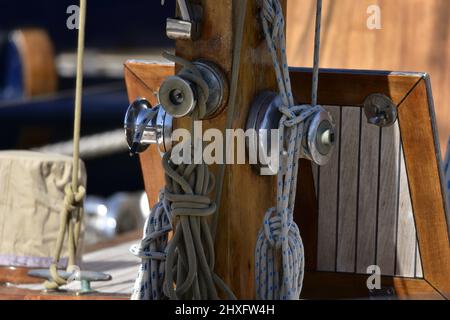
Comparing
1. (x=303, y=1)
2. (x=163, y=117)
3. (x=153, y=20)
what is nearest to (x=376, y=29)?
(x=303, y=1)

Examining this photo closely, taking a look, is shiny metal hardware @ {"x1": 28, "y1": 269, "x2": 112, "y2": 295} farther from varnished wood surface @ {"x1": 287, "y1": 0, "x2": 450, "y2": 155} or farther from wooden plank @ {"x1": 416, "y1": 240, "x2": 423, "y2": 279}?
varnished wood surface @ {"x1": 287, "y1": 0, "x2": 450, "y2": 155}

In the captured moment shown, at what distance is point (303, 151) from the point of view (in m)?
2.16

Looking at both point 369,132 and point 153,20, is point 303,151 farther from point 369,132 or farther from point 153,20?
point 153,20

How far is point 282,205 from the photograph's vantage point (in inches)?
84.4

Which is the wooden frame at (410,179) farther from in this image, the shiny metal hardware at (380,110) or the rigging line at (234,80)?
the rigging line at (234,80)

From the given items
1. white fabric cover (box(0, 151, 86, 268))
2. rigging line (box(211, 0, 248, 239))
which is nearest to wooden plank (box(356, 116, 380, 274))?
rigging line (box(211, 0, 248, 239))

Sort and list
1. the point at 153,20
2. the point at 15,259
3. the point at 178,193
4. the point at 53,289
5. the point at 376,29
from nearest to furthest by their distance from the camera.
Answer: the point at 178,193, the point at 53,289, the point at 15,259, the point at 376,29, the point at 153,20

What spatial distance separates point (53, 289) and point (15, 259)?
350mm

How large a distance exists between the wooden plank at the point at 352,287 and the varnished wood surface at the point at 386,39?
1289 mm

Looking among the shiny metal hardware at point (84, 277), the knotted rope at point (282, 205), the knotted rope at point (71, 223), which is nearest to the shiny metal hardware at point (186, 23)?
the knotted rope at point (282, 205)

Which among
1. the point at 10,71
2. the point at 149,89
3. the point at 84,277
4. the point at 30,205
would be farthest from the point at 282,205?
the point at 10,71

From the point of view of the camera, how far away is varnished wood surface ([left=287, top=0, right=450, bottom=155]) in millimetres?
3855

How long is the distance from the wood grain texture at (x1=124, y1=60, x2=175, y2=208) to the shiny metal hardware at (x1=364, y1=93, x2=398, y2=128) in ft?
1.69

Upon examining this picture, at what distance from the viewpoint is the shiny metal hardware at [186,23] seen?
80.2 inches
